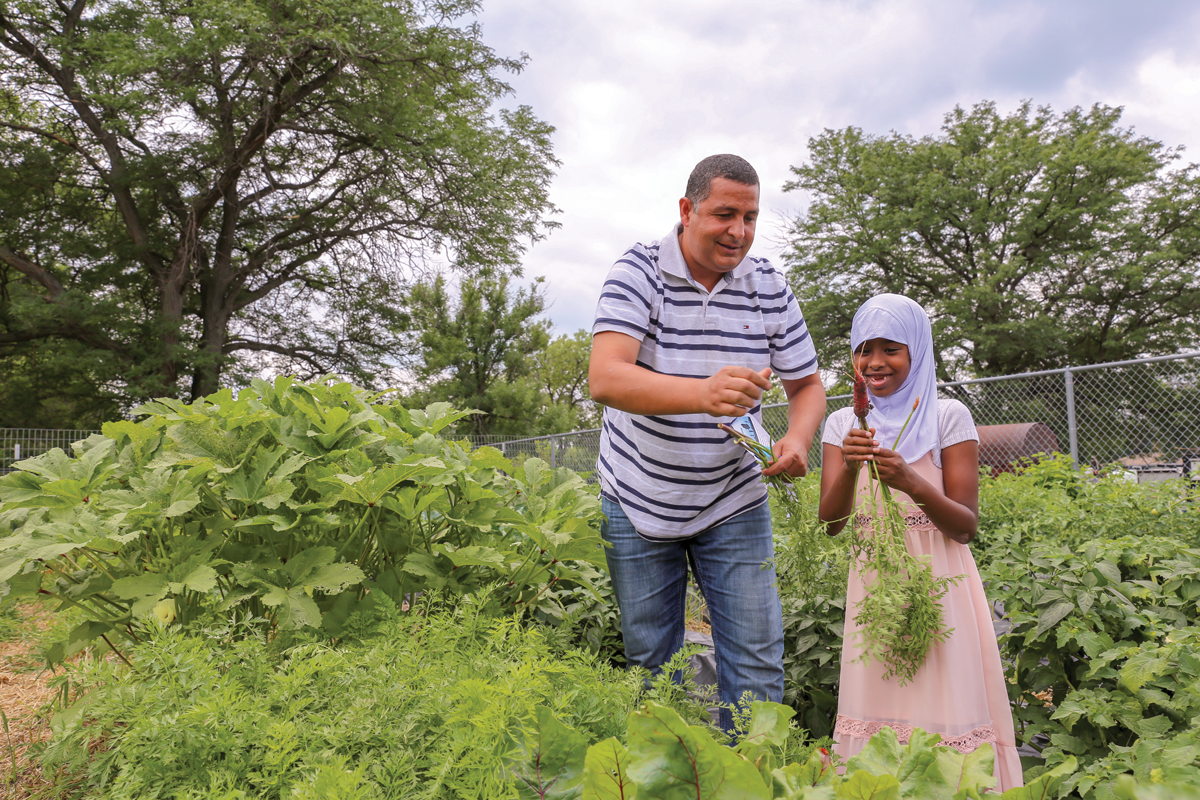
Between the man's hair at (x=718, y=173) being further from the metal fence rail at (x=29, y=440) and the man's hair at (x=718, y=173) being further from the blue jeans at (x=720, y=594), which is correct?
the metal fence rail at (x=29, y=440)

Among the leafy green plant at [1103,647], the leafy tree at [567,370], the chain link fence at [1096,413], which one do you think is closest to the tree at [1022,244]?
the chain link fence at [1096,413]

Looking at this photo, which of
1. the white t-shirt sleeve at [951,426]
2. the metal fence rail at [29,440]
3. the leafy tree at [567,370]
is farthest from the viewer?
the leafy tree at [567,370]

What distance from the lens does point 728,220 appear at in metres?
2.01

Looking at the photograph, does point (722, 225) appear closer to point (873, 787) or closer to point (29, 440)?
point (873, 787)

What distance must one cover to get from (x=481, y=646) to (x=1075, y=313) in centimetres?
2561

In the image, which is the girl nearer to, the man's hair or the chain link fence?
the man's hair

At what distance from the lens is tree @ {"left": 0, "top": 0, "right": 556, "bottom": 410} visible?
47.4 ft

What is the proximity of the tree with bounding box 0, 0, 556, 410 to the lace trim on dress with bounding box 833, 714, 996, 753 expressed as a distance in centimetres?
1510

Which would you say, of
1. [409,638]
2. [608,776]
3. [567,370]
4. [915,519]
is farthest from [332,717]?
[567,370]

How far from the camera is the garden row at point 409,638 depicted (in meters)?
0.84

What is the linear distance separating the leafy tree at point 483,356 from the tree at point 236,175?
32.3 feet

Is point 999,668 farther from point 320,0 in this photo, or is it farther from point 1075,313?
point 1075,313

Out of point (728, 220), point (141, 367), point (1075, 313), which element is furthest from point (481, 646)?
point (1075, 313)

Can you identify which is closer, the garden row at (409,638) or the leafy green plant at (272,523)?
the garden row at (409,638)
